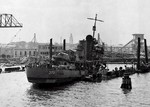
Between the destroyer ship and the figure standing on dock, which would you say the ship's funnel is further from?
the figure standing on dock

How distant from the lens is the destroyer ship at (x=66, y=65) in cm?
4756

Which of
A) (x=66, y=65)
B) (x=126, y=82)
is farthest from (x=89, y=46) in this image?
(x=126, y=82)

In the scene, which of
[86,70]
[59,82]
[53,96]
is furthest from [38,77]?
[86,70]

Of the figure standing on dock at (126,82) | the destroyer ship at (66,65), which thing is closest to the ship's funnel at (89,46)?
the destroyer ship at (66,65)

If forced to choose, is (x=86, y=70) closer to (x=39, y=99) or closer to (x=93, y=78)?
(x=93, y=78)

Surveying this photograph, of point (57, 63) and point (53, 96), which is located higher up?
point (57, 63)

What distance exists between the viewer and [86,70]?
6806cm

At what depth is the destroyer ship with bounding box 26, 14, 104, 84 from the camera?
47.6 meters

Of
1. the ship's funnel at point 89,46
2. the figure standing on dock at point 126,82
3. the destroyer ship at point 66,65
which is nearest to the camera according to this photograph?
the destroyer ship at point 66,65

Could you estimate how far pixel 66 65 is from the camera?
5906 centimetres

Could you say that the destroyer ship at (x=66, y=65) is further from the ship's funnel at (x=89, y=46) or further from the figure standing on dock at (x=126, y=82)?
the figure standing on dock at (x=126, y=82)

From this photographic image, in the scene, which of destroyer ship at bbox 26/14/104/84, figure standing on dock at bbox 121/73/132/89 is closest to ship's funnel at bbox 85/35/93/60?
destroyer ship at bbox 26/14/104/84

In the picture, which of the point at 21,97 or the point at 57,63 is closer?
the point at 21,97

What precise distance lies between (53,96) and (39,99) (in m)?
2.67
